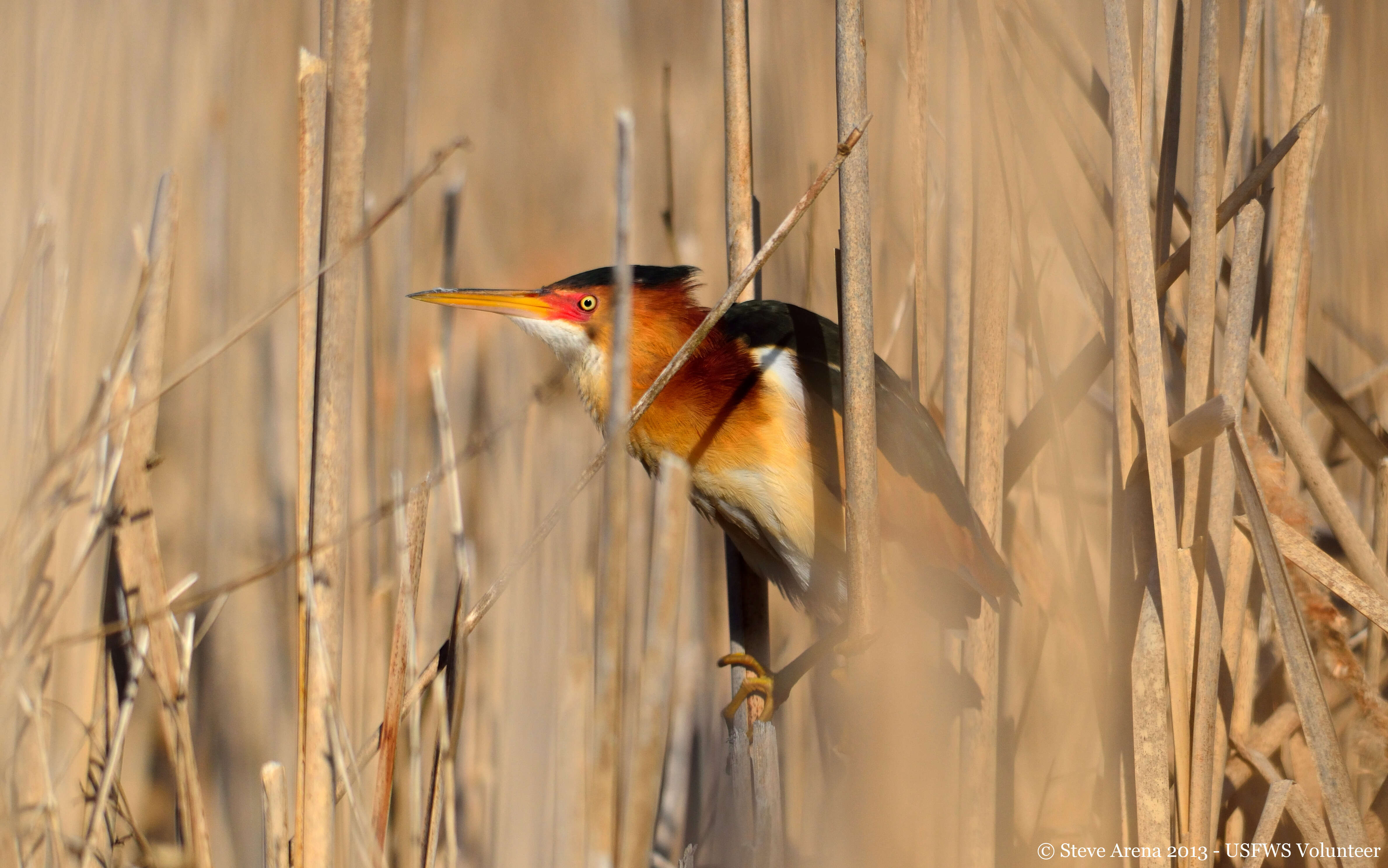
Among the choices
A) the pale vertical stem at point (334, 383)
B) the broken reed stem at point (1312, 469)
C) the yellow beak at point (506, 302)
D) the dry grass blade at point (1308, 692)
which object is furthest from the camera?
the yellow beak at point (506, 302)

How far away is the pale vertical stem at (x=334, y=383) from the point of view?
0.69 m

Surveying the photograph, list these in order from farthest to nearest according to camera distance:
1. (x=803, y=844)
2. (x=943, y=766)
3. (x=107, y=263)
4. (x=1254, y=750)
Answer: (x=803, y=844)
(x=107, y=263)
(x=943, y=766)
(x=1254, y=750)

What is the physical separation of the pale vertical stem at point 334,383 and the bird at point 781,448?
0.35 meters

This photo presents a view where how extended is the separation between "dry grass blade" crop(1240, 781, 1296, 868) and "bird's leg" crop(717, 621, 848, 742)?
1.46ft

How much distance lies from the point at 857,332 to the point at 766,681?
0.47 meters

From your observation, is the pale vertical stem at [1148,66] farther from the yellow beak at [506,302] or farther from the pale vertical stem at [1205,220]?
the yellow beak at [506,302]

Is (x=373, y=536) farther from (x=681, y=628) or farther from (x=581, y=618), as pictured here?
(x=681, y=628)

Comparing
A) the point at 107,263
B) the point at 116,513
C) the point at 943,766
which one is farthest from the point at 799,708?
the point at 107,263

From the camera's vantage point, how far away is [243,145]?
1352 mm

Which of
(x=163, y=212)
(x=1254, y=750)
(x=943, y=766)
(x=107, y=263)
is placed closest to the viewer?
(x=163, y=212)

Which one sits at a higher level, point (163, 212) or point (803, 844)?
point (163, 212)

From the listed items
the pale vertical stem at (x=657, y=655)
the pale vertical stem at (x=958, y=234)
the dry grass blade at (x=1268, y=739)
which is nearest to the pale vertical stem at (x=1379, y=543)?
the dry grass blade at (x=1268, y=739)

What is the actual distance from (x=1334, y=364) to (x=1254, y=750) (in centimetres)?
81

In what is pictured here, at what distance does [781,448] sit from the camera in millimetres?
1093
